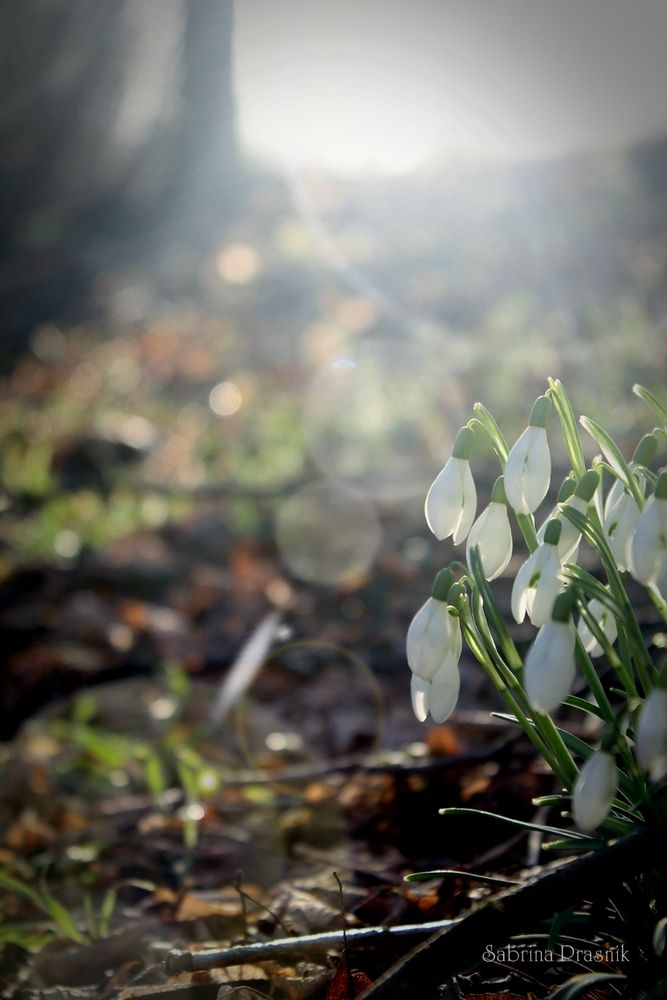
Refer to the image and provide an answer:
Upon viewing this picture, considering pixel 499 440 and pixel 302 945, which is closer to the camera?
pixel 499 440

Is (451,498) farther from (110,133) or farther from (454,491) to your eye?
(110,133)

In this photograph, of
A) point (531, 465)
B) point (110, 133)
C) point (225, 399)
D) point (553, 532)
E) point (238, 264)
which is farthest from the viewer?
point (110, 133)

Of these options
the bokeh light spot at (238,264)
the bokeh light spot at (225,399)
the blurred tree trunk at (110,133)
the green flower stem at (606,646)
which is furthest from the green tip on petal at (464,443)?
the blurred tree trunk at (110,133)

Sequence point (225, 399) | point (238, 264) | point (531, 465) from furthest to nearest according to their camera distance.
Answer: point (238, 264) < point (225, 399) < point (531, 465)

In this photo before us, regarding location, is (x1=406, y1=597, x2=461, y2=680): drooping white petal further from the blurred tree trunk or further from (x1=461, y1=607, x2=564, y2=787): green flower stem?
the blurred tree trunk

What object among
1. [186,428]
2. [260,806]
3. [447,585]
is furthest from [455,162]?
[447,585]

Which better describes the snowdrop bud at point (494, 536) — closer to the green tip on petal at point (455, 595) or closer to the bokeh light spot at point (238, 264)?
the green tip on petal at point (455, 595)

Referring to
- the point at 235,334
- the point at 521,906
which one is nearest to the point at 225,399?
the point at 235,334
